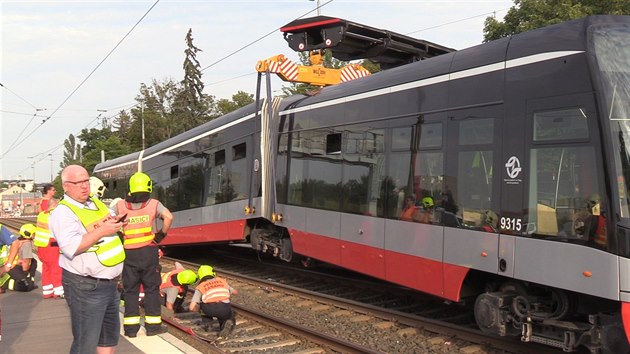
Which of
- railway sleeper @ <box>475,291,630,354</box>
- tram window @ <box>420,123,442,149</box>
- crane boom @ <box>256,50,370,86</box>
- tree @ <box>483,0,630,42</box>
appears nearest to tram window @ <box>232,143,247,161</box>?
crane boom @ <box>256,50,370,86</box>

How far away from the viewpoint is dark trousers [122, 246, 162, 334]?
6500 millimetres

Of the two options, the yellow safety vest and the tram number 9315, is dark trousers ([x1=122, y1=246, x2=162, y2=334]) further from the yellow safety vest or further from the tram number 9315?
the tram number 9315

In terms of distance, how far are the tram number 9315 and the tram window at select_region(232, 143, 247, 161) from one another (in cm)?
698

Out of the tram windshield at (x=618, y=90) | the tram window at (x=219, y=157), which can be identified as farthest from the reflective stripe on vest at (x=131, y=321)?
the tram window at (x=219, y=157)

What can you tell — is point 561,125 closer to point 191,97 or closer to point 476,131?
point 476,131

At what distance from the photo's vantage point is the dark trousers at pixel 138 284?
21.3 ft

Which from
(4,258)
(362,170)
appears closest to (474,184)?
(362,170)

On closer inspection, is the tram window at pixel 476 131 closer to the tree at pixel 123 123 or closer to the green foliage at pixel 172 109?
the green foliage at pixel 172 109

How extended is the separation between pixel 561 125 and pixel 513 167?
2.03ft

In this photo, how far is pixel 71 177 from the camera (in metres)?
4.18

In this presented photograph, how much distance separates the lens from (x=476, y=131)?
619 cm

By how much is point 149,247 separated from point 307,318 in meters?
2.53

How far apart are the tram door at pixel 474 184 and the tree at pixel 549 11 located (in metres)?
13.2

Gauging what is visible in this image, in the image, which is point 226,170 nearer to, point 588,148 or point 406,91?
point 406,91
